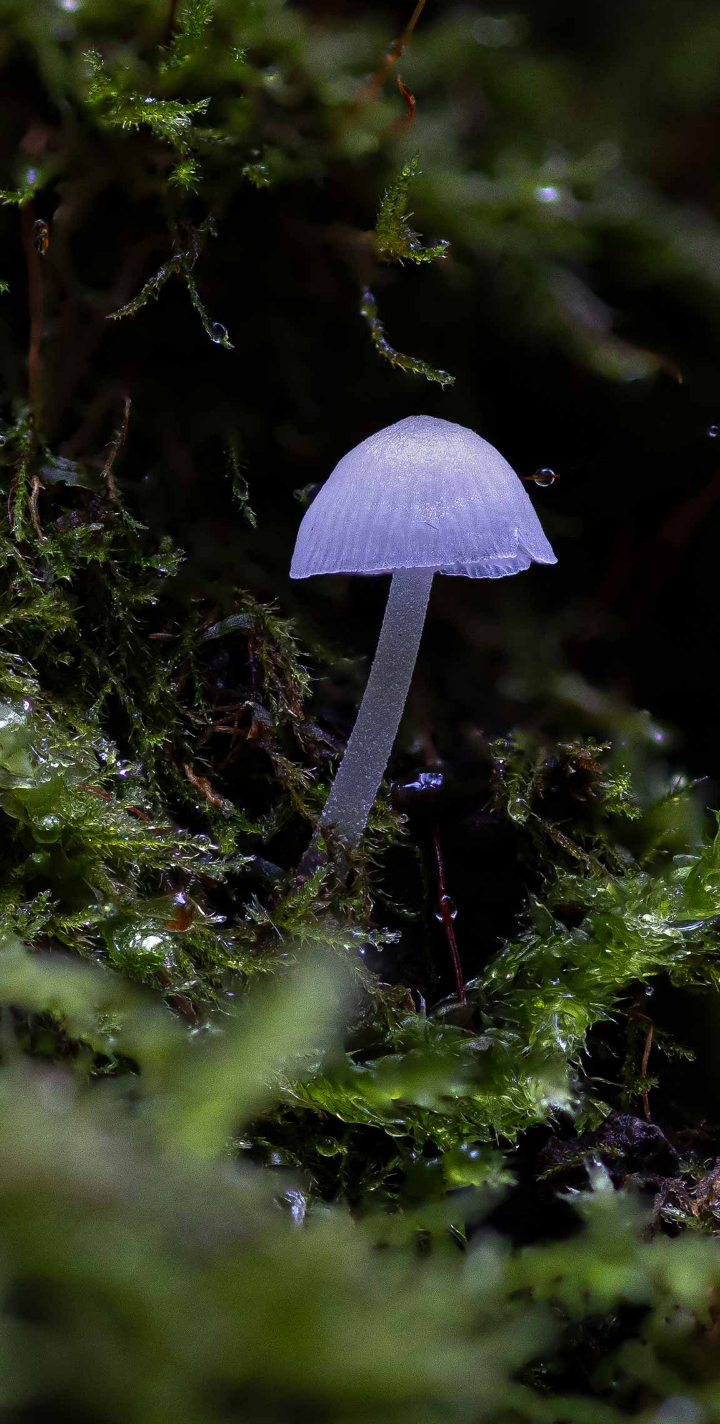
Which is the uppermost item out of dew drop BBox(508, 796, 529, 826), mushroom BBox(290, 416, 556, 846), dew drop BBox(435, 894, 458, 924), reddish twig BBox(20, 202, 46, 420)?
reddish twig BBox(20, 202, 46, 420)

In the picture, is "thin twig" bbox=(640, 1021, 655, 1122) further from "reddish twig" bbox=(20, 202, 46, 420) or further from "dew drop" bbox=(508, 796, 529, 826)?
"reddish twig" bbox=(20, 202, 46, 420)

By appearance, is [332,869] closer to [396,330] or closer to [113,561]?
[113,561]

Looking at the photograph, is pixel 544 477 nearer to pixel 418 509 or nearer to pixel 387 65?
pixel 418 509

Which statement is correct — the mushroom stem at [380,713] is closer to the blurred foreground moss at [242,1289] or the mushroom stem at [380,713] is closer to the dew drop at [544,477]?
the dew drop at [544,477]

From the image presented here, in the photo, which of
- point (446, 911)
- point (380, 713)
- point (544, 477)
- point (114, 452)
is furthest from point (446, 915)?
point (114, 452)

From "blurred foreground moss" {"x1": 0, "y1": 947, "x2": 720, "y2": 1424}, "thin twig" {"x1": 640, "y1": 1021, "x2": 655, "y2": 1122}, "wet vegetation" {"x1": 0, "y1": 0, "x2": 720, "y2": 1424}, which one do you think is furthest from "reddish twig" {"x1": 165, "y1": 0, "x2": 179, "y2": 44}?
"thin twig" {"x1": 640, "y1": 1021, "x2": 655, "y2": 1122}

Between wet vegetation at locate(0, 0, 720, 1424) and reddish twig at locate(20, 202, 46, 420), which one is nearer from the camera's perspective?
wet vegetation at locate(0, 0, 720, 1424)

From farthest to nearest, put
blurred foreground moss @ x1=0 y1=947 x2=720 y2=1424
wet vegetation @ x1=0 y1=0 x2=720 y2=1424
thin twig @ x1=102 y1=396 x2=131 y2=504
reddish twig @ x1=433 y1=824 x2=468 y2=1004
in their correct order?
thin twig @ x1=102 y1=396 x2=131 y2=504 → reddish twig @ x1=433 y1=824 x2=468 y2=1004 → wet vegetation @ x1=0 y1=0 x2=720 y2=1424 → blurred foreground moss @ x1=0 y1=947 x2=720 y2=1424

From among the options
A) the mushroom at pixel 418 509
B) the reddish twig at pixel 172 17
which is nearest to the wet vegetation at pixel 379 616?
the reddish twig at pixel 172 17
